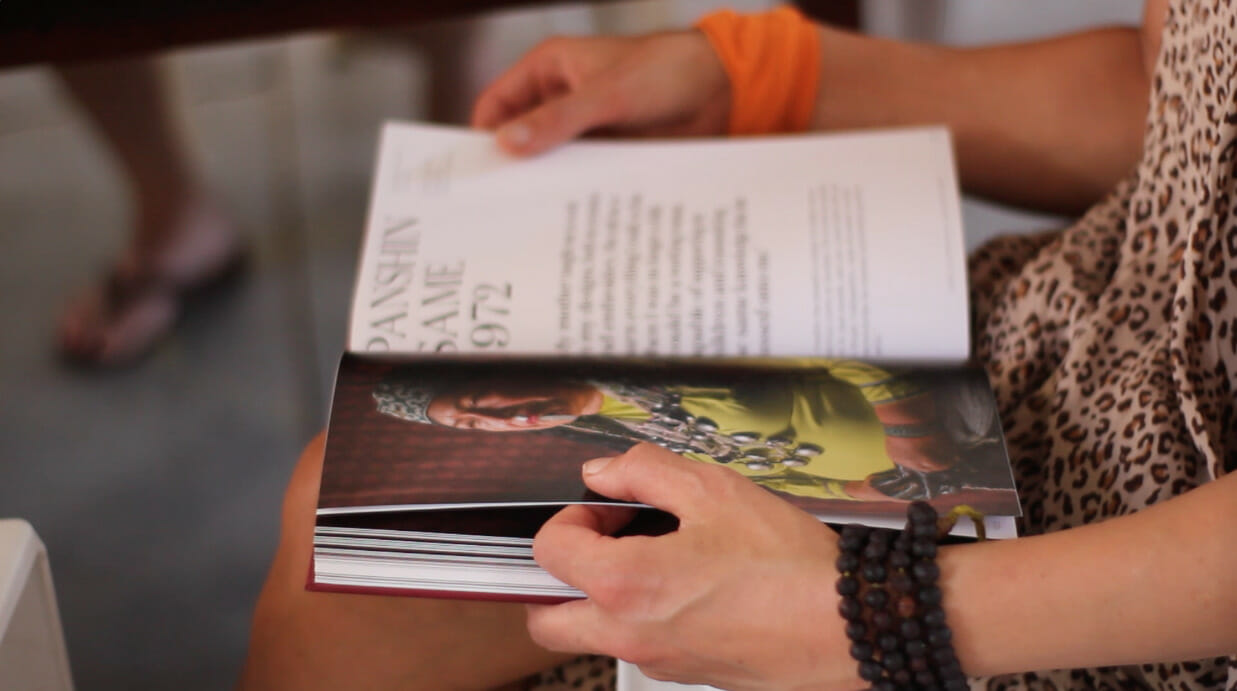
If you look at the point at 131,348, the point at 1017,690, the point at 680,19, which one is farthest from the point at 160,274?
the point at 1017,690

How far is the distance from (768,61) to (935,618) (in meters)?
0.46

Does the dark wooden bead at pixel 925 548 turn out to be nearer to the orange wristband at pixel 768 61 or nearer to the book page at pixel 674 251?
the book page at pixel 674 251

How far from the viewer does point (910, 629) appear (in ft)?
1.45

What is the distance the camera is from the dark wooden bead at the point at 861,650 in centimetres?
44

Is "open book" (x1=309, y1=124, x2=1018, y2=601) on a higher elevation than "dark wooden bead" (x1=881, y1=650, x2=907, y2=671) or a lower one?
higher

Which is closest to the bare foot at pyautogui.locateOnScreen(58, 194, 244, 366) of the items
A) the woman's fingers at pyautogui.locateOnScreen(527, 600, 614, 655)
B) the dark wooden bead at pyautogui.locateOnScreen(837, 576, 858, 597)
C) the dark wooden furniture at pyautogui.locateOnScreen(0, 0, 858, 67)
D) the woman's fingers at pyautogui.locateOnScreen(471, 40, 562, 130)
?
the dark wooden furniture at pyautogui.locateOnScreen(0, 0, 858, 67)

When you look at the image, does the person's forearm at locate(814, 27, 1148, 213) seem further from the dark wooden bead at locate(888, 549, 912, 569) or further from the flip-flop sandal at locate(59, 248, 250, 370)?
the flip-flop sandal at locate(59, 248, 250, 370)

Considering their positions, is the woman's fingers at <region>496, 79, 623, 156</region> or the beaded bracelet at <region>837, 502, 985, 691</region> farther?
the woman's fingers at <region>496, 79, 623, 156</region>

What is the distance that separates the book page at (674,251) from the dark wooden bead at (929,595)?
17 centimetres

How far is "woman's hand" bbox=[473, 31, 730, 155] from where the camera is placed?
737mm

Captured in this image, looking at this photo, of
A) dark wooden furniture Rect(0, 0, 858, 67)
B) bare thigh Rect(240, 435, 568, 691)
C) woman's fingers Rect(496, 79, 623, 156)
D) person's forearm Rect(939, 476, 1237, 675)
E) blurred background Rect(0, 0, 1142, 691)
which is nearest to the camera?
person's forearm Rect(939, 476, 1237, 675)

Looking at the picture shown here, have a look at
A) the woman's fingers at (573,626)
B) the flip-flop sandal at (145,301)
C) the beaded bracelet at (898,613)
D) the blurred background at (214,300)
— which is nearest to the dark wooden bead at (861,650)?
the beaded bracelet at (898,613)

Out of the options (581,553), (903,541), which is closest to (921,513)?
(903,541)

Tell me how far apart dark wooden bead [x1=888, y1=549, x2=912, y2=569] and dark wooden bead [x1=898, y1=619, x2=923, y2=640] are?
0.07 feet
